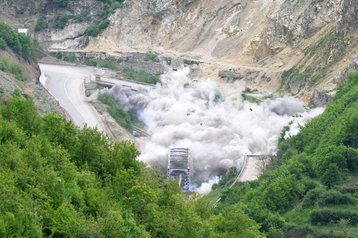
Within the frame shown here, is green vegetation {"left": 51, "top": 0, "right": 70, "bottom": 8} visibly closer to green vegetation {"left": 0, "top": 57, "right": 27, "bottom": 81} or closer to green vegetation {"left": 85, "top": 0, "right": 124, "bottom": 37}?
green vegetation {"left": 85, "top": 0, "right": 124, "bottom": 37}

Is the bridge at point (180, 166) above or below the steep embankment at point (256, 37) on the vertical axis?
below

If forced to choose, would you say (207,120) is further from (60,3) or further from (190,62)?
(60,3)

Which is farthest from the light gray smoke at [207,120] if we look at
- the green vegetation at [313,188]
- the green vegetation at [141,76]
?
the green vegetation at [313,188]

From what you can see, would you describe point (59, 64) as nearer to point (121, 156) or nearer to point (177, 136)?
point (177, 136)

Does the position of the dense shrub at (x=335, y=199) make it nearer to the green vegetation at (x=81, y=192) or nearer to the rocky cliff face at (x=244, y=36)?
the green vegetation at (x=81, y=192)

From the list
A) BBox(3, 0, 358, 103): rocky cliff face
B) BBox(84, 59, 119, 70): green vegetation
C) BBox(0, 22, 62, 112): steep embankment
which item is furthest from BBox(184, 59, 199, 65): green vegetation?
BBox(0, 22, 62, 112): steep embankment

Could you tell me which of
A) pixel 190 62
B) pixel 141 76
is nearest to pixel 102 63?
pixel 141 76
